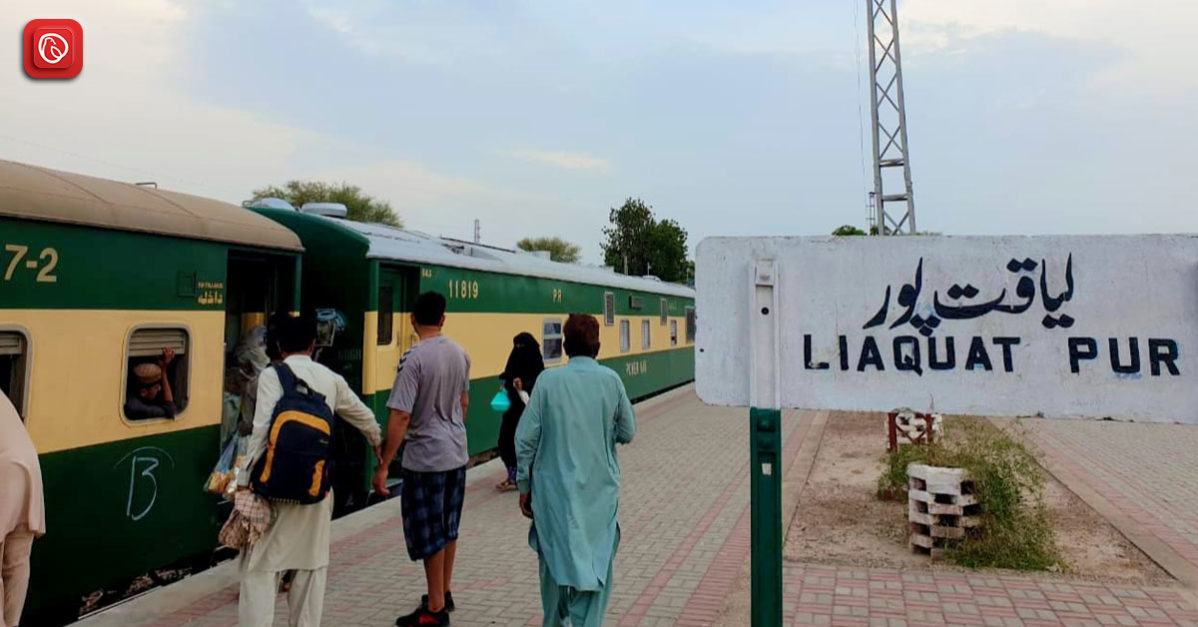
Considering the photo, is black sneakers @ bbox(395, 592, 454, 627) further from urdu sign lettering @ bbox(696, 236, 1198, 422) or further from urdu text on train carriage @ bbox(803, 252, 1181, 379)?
urdu text on train carriage @ bbox(803, 252, 1181, 379)

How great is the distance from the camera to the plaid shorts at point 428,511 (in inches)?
163

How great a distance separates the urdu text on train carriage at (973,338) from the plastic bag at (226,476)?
8.66ft

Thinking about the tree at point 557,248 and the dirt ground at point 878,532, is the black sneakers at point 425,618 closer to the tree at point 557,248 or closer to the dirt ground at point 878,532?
the dirt ground at point 878,532

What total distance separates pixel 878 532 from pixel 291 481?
494 centimetres

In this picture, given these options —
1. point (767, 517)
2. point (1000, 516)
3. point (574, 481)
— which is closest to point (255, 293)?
point (574, 481)

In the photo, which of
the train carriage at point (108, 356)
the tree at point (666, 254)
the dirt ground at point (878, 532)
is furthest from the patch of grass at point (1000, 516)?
the tree at point (666, 254)

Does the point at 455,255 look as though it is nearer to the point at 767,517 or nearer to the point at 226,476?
the point at 226,476

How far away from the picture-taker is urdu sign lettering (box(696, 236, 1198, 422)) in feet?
8.45

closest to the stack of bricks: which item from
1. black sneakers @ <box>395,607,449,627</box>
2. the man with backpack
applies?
black sneakers @ <box>395,607,449,627</box>

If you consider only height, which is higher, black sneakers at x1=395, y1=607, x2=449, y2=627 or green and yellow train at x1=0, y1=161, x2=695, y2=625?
green and yellow train at x1=0, y1=161, x2=695, y2=625

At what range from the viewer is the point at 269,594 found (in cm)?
332

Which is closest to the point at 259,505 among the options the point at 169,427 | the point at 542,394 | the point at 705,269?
the point at 542,394

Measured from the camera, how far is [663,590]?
493 centimetres

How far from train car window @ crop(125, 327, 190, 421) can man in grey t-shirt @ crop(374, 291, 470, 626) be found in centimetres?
155
